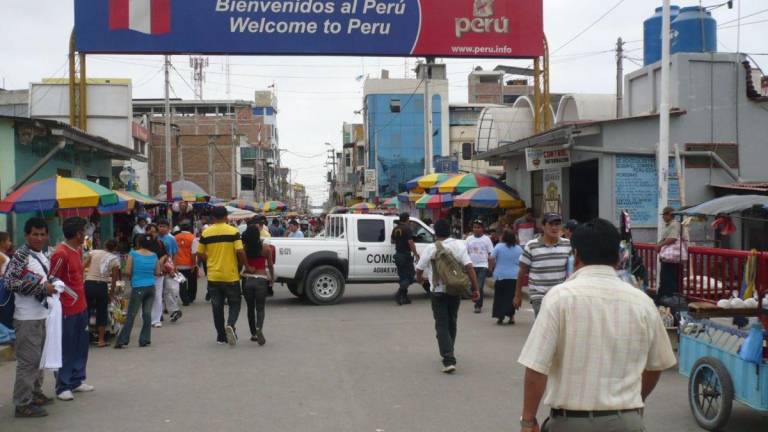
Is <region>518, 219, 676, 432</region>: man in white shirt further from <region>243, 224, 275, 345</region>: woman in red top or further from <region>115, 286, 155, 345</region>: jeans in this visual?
<region>115, 286, 155, 345</region>: jeans

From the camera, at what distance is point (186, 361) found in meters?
9.95

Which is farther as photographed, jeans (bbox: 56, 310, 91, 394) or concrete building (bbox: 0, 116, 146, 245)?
concrete building (bbox: 0, 116, 146, 245)

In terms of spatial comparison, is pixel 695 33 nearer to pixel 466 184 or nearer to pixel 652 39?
pixel 652 39

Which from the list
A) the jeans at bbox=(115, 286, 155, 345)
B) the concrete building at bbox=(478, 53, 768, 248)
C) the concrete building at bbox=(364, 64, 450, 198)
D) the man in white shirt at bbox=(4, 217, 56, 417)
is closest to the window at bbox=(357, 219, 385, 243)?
the concrete building at bbox=(478, 53, 768, 248)

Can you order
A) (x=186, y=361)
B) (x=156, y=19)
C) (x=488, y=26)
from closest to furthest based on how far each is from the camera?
1. (x=186, y=361)
2. (x=156, y=19)
3. (x=488, y=26)

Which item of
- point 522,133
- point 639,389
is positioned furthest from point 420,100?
point 639,389

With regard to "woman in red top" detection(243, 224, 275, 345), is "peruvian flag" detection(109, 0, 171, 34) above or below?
above

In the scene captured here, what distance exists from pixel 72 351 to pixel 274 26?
15588mm

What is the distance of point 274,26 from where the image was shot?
21.9 m

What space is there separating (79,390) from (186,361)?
1899 millimetres

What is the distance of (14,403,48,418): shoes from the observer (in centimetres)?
708

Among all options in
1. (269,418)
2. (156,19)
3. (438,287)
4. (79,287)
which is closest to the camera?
(269,418)

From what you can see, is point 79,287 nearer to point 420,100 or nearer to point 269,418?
point 269,418

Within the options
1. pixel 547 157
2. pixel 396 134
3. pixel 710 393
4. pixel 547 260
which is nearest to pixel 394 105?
pixel 396 134
